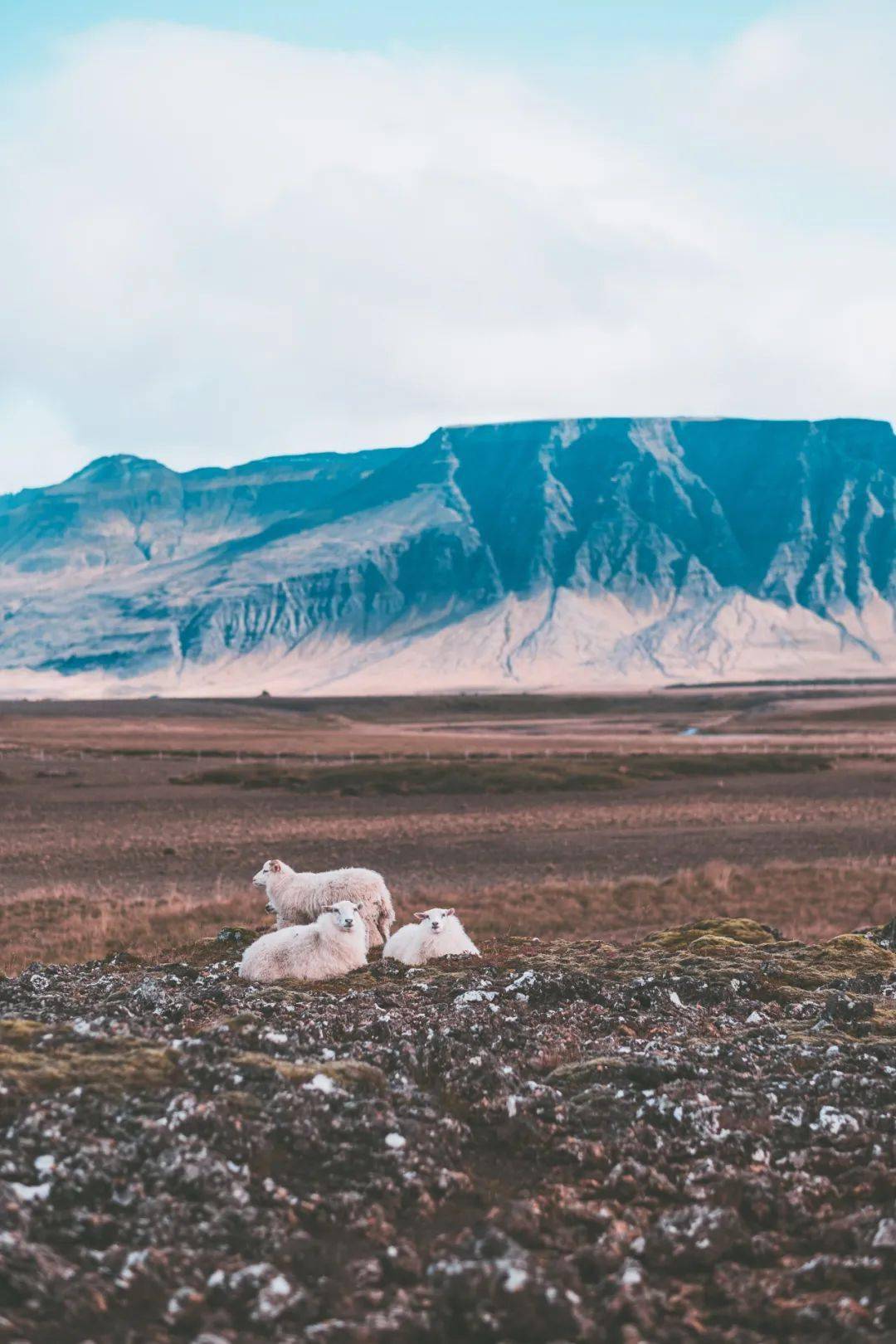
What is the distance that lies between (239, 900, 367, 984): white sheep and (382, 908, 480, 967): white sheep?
0.84 meters

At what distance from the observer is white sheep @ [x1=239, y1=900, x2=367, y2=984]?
40.0ft

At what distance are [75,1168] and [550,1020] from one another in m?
4.26

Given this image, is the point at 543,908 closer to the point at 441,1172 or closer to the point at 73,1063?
the point at 73,1063

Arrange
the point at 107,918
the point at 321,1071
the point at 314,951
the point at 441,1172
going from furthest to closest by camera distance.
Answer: the point at 107,918 < the point at 314,951 < the point at 321,1071 < the point at 441,1172

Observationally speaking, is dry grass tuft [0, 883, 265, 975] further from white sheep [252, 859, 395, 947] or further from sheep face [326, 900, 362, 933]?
sheep face [326, 900, 362, 933]

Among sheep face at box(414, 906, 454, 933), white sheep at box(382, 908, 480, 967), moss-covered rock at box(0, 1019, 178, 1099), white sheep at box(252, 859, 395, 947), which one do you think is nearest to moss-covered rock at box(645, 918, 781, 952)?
white sheep at box(382, 908, 480, 967)

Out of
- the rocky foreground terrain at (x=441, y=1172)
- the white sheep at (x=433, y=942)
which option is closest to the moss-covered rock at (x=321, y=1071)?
the rocky foreground terrain at (x=441, y=1172)

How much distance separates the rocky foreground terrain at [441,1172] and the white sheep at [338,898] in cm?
673

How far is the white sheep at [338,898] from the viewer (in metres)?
16.3

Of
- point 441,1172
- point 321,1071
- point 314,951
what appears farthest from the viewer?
point 314,951

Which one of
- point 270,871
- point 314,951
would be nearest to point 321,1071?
point 314,951

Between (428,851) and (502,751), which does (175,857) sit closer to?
(428,851)

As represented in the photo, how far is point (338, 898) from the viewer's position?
53.4 ft

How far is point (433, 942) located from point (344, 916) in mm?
1606
